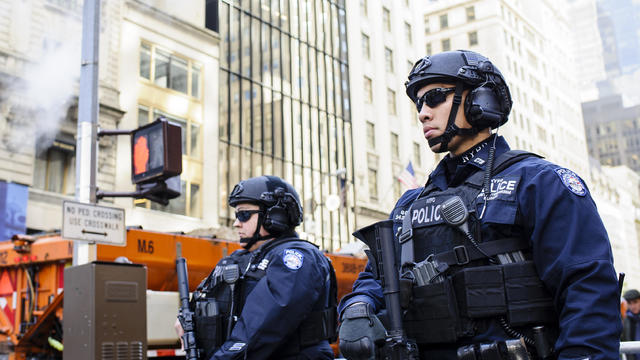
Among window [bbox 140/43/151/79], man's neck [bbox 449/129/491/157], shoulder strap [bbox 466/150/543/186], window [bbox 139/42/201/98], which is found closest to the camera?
shoulder strap [bbox 466/150/543/186]

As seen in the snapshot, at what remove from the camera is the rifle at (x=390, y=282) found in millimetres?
2451

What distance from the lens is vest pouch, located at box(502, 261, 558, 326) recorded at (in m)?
2.36

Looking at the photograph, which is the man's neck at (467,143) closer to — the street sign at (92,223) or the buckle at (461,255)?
the buckle at (461,255)

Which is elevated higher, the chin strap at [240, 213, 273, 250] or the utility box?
the chin strap at [240, 213, 273, 250]

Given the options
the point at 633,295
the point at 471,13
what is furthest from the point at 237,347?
the point at 471,13

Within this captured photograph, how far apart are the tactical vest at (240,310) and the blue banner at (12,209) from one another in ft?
49.7

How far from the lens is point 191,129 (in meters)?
25.0

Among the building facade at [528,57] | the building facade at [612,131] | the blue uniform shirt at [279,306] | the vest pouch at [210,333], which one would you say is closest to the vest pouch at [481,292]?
the blue uniform shirt at [279,306]

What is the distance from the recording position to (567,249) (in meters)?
2.29

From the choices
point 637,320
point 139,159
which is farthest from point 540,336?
point 637,320

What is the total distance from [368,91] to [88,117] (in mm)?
20140

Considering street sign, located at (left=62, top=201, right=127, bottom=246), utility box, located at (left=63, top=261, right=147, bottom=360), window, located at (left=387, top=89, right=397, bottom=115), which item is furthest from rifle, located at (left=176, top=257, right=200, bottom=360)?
window, located at (left=387, top=89, right=397, bottom=115)

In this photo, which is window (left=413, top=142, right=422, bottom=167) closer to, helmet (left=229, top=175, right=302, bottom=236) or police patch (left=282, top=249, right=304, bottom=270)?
helmet (left=229, top=175, right=302, bottom=236)

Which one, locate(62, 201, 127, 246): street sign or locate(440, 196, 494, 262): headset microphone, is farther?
locate(62, 201, 127, 246): street sign
